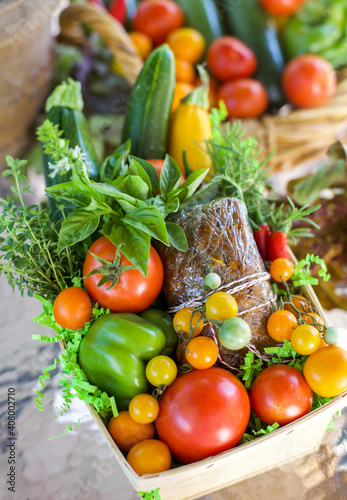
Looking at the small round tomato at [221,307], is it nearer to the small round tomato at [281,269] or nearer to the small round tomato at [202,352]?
the small round tomato at [202,352]

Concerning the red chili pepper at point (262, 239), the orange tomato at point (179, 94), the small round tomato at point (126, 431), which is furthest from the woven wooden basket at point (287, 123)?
the small round tomato at point (126, 431)

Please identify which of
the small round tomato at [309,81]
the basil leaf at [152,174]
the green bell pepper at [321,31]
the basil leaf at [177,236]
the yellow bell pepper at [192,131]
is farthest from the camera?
the green bell pepper at [321,31]

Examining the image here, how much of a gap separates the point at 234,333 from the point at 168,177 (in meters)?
0.35

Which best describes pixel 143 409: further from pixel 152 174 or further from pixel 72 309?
pixel 152 174

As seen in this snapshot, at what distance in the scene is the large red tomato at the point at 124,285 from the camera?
756 millimetres

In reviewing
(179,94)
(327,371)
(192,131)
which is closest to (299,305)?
(327,371)

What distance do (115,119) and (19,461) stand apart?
103 centimetres

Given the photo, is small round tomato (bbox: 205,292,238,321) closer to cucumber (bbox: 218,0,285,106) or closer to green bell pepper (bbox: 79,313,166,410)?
green bell pepper (bbox: 79,313,166,410)

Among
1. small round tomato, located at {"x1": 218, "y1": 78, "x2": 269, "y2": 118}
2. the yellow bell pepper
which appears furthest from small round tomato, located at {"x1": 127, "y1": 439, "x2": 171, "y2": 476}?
small round tomato, located at {"x1": 218, "y1": 78, "x2": 269, "y2": 118}

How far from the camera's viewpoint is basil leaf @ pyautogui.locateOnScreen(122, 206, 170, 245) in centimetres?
73

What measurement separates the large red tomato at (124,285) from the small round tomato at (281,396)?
24cm

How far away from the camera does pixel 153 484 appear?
0.63 meters

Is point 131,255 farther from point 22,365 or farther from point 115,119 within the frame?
point 115,119

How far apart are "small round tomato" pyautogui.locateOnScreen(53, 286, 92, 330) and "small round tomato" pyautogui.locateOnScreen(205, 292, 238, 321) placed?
0.21m
